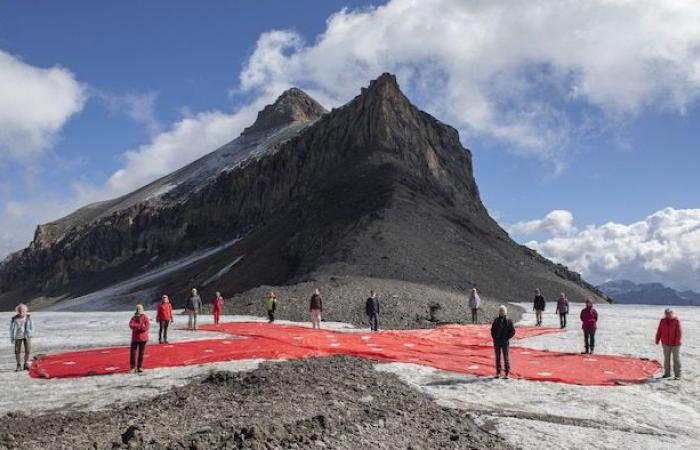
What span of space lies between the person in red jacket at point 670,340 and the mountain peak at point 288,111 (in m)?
149

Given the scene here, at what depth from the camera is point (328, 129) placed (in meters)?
92.1

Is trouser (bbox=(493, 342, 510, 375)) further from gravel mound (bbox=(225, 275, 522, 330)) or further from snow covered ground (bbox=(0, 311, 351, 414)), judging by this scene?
gravel mound (bbox=(225, 275, 522, 330))

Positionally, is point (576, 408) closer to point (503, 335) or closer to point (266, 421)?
point (503, 335)

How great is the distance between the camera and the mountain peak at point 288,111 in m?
162

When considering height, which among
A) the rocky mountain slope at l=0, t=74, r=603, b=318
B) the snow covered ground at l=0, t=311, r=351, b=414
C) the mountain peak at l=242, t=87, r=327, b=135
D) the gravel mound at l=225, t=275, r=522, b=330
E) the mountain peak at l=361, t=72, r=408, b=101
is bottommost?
the snow covered ground at l=0, t=311, r=351, b=414

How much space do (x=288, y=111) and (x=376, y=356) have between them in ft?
506

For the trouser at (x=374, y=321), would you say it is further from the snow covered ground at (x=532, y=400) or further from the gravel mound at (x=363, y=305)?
the snow covered ground at (x=532, y=400)

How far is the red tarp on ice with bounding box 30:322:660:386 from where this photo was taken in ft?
47.9

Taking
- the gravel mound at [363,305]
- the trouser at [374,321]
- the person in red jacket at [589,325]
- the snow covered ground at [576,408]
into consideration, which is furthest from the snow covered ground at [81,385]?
the gravel mound at [363,305]

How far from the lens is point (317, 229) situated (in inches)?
2343

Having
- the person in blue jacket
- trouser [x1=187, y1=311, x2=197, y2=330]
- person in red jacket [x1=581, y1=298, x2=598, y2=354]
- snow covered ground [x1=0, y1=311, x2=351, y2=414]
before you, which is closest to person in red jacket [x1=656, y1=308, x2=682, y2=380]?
person in red jacket [x1=581, y1=298, x2=598, y2=354]

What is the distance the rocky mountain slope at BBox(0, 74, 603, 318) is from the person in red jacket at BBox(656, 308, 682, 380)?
1652 cm

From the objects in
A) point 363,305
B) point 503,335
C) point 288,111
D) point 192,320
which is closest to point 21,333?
point 192,320

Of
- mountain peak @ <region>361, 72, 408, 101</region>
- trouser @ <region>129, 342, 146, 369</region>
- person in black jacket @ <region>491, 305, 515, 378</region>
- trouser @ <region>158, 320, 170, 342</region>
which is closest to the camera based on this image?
person in black jacket @ <region>491, 305, 515, 378</region>
